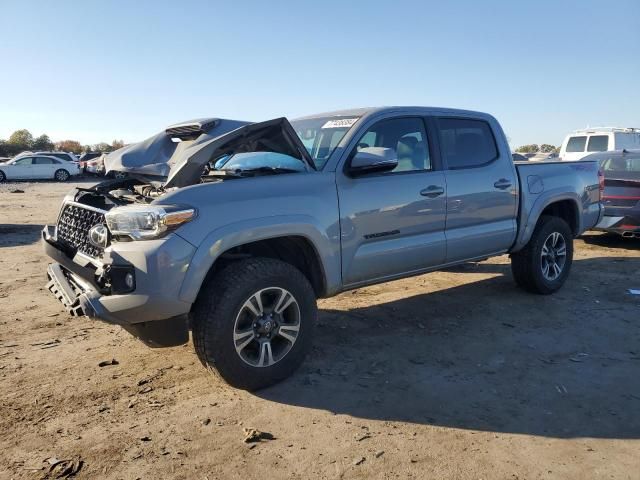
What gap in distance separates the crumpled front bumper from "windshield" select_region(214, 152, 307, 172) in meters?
0.90

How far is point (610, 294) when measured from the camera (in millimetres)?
6102

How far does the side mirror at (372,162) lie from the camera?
158 inches

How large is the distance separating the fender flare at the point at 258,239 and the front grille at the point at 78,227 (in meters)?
0.76

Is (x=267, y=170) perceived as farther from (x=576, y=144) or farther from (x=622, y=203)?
(x=576, y=144)

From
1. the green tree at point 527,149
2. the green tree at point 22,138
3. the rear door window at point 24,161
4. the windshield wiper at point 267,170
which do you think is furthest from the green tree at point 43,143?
the windshield wiper at point 267,170

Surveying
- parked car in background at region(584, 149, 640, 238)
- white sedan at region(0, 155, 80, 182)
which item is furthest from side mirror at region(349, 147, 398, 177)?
white sedan at region(0, 155, 80, 182)

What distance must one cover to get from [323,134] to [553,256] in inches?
126

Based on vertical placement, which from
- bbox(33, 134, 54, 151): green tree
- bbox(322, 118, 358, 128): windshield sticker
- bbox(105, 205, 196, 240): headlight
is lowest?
bbox(105, 205, 196, 240): headlight

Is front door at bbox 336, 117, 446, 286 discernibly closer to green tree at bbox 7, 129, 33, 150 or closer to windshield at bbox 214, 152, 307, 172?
windshield at bbox 214, 152, 307, 172

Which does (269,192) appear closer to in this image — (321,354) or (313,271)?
(313,271)

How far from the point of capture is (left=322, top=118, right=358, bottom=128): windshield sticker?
4486mm

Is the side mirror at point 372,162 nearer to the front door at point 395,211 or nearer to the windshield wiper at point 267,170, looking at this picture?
the front door at point 395,211

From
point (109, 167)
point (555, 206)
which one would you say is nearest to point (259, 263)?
point (109, 167)

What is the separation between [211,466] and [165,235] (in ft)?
4.45
